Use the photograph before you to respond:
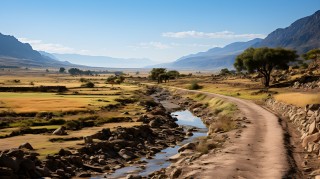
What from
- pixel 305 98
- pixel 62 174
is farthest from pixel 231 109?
pixel 62 174

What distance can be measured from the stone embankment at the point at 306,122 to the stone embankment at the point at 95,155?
14.7 metres

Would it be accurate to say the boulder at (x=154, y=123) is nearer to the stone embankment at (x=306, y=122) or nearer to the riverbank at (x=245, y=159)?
the riverbank at (x=245, y=159)

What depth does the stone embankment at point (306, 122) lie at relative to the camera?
109ft

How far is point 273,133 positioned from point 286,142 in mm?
4951

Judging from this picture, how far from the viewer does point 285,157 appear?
3127 centimetres

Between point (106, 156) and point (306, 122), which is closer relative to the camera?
point (106, 156)

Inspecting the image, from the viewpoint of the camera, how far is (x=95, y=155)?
3731cm

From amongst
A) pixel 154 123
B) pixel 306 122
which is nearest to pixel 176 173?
pixel 306 122

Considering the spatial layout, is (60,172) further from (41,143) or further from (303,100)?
(303,100)

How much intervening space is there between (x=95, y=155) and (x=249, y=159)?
48.8 feet

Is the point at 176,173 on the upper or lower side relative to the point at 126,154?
upper

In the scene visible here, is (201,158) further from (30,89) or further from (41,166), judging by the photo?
(30,89)

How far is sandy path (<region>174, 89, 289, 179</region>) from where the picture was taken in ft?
88.5

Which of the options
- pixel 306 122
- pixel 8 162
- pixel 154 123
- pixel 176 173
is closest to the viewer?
pixel 8 162
